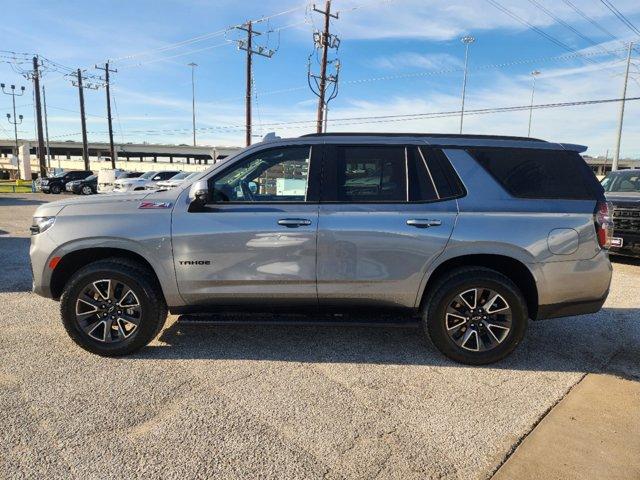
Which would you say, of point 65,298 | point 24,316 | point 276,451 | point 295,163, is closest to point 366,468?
point 276,451

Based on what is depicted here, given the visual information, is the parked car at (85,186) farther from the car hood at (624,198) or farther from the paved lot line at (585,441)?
the paved lot line at (585,441)

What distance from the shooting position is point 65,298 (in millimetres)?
3852

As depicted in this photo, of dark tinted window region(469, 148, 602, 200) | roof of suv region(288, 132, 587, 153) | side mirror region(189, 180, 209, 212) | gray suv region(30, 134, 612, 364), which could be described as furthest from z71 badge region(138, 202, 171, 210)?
dark tinted window region(469, 148, 602, 200)

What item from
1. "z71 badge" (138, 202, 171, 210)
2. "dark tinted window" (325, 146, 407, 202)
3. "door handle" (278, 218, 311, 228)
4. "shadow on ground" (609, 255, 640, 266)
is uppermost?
"dark tinted window" (325, 146, 407, 202)

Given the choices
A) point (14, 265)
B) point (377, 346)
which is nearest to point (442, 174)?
point (377, 346)

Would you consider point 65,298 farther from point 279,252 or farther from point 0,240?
point 0,240

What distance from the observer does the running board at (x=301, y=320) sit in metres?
3.90

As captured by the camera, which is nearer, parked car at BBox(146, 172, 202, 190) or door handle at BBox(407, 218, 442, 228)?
door handle at BBox(407, 218, 442, 228)

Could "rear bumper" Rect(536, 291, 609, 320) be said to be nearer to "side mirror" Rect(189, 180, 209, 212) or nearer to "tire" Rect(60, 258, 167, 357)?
"side mirror" Rect(189, 180, 209, 212)

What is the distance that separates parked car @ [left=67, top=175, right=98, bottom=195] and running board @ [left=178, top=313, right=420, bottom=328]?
31626mm

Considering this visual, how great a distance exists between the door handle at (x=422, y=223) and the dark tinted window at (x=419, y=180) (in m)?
0.18

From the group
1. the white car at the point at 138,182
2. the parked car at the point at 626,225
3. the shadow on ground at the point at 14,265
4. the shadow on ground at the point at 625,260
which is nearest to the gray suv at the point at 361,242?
the shadow on ground at the point at 14,265

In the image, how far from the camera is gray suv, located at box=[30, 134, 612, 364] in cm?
376

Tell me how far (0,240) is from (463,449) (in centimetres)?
1064
